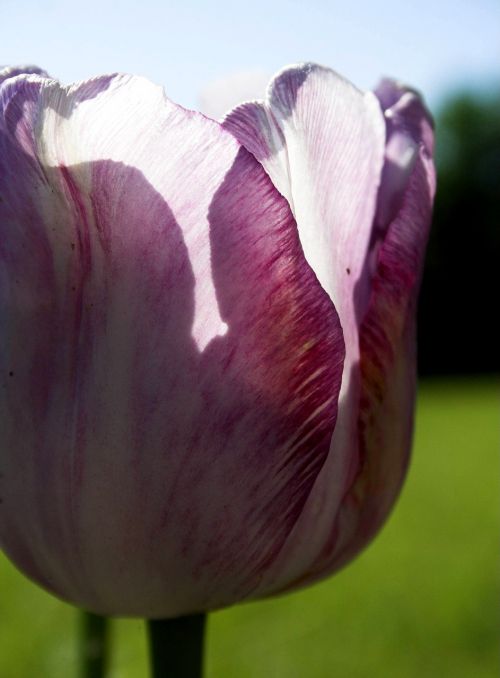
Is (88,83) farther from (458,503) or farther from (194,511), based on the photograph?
(458,503)

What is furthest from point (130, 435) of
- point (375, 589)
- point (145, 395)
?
point (375, 589)

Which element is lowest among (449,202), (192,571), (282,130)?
(449,202)

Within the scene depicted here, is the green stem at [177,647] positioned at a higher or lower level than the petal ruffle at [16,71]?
lower

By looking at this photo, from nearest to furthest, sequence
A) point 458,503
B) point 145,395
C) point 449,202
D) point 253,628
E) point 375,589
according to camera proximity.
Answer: point 145,395, point 253,628, point 375,589, point 458,503, point 449,202

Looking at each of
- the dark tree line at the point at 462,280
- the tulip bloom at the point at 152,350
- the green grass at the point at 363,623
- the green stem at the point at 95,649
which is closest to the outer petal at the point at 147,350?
the tulip bloom at the point at 152,350

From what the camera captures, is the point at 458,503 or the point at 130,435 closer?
the point at 130,435

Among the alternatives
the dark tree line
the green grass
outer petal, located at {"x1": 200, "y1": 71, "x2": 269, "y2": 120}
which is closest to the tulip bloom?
outer petal, located at {"x1": 200, "y1": 71, "x2": 269, "y2": 120}

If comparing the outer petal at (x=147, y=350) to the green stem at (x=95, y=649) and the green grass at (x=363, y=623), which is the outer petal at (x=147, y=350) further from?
the green grass at (x=363, y=623)
